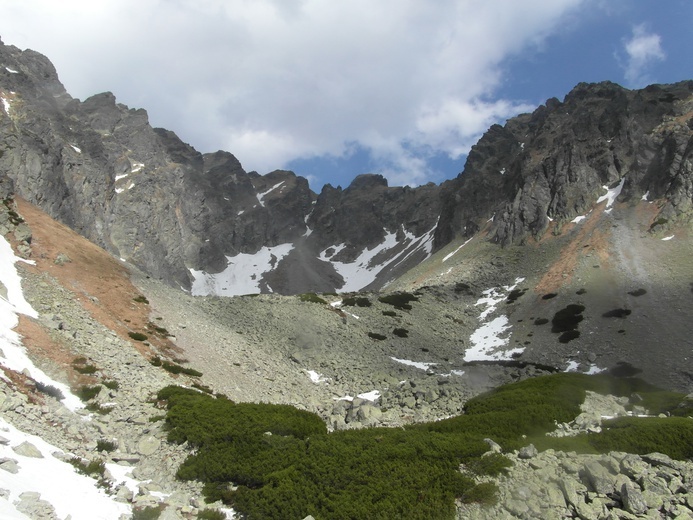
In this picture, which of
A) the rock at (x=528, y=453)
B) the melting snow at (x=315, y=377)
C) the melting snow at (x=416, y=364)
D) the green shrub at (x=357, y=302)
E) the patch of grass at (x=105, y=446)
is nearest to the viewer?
the patch of grass at (x=105, y=446)

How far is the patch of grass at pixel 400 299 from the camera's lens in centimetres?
7133

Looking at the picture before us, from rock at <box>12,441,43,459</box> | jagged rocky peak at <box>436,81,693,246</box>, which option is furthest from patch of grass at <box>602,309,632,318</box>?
rock at <box>12,441,43,459</box>

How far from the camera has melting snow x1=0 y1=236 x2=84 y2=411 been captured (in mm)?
19594

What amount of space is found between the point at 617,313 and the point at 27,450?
6534 cm

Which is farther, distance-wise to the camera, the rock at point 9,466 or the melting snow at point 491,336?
the melting snow at point 491,336

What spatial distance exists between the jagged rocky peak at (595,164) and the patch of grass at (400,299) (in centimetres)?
3802

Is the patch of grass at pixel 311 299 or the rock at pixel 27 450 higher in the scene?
the patch of grass at pixel 311 299

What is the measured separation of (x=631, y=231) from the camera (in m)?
80.9

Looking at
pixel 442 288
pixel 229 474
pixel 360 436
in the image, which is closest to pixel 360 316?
pixel 442 288

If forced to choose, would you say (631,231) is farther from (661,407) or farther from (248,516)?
(248,516)

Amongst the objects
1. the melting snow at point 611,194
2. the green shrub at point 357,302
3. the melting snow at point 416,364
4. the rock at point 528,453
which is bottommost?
the rock at point 528,453

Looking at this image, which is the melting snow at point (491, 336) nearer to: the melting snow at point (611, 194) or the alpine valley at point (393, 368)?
the alpine valley at point (393, 368)

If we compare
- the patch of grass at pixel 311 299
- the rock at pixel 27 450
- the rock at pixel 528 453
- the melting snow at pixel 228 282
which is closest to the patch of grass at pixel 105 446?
the rock at pixel 27 450

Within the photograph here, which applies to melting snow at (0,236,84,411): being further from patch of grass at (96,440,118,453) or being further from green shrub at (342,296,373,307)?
green shrub at (342,296,373,307)
